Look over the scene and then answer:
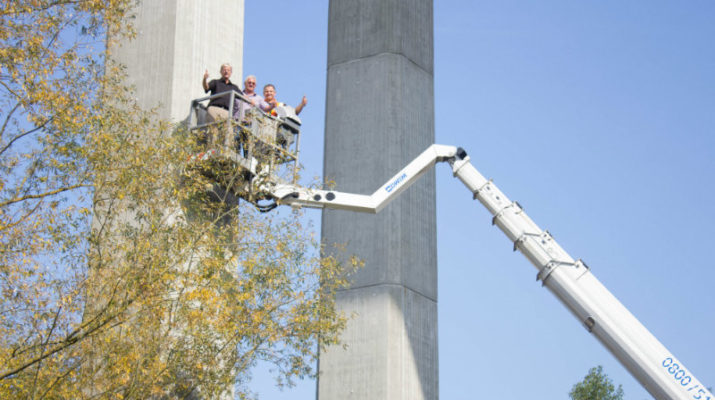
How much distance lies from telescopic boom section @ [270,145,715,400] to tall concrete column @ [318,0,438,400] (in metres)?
3.03

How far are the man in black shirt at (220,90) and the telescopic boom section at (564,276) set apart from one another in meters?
0.92

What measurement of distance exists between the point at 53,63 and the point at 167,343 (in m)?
2.51

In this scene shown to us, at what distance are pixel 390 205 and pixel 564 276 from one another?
14.2ft

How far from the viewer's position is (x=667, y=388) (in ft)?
34.0

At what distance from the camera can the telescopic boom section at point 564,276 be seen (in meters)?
10.4

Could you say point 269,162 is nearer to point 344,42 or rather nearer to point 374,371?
point 374,371

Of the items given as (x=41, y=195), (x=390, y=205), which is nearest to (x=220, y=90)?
(x=41, y=195)

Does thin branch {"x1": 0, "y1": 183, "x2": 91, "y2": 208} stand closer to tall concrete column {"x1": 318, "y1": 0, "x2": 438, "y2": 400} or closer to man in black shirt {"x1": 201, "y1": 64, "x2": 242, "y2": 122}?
man in black shirt {"x1": 201, "y1": 64, "x2": 242, "y2": 122}

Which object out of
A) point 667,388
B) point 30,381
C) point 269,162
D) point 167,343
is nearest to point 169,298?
point 167,343

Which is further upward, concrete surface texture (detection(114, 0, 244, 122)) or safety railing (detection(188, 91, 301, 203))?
concrete surface texture (detection(114, 0, 244, 122))

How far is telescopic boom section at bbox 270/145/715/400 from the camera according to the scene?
410 inches

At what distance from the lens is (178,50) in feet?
35.2

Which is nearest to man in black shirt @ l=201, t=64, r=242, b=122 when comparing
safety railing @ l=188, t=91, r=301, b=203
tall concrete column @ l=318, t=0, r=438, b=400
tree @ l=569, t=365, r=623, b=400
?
safety railing @ l=188, t=91, r=301, b=203

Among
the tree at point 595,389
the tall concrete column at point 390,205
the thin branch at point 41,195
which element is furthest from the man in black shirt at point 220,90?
the tree at point 595,389
